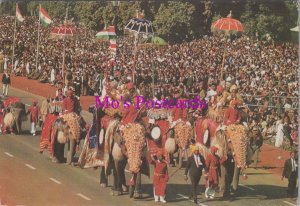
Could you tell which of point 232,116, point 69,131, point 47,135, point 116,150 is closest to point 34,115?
point 47,135

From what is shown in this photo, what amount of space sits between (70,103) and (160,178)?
166 inches

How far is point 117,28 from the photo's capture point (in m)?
55.7

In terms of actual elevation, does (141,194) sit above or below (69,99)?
below

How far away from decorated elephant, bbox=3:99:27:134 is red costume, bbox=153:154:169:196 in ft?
32.2

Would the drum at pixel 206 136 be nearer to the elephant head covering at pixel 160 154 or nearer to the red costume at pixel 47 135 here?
the elephant head covering at pixel 160 154

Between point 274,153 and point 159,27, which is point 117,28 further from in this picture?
point 274,153

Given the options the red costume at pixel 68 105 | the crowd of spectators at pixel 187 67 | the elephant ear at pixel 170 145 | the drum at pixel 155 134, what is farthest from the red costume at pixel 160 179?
the crowd of spectators at pixel 187 67

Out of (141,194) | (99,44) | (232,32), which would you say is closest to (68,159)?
(141,194)

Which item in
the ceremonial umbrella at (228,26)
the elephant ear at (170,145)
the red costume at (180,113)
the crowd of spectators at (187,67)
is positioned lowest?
the elephant ear at (170,145)

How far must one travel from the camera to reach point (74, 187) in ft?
56.3

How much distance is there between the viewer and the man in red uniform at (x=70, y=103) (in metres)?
18.7

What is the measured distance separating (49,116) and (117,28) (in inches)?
1418

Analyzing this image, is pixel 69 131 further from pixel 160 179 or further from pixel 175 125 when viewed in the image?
pixel 160 179

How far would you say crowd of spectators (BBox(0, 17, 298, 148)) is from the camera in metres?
28.1
